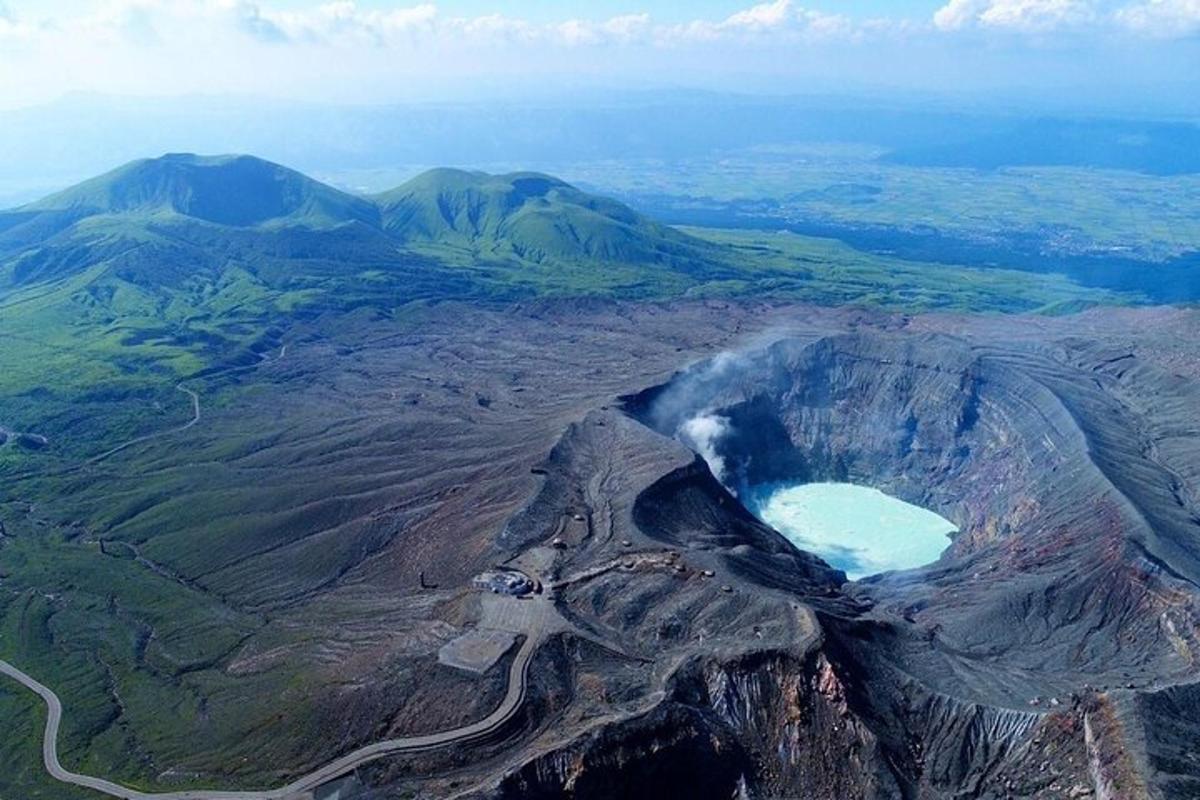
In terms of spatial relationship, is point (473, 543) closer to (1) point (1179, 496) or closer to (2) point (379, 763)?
(2) point (379, 763)

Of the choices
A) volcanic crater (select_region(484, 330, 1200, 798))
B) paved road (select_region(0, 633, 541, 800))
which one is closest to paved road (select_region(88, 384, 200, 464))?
volcanic crater (select_region(484, 330, 1200, 798))

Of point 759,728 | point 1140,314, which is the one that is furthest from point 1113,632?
point 1140,314

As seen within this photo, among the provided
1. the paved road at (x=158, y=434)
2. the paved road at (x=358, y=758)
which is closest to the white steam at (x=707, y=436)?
the paved road at (x=358, y=758)

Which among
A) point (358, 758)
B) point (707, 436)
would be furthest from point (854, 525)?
point (358, 758)

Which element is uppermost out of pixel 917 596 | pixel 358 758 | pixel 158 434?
pixel 358 758

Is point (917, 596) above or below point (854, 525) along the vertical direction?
above

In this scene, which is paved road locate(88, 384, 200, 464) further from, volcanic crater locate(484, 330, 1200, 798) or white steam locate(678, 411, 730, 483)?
white steam locate(678, 411, 730, 483)

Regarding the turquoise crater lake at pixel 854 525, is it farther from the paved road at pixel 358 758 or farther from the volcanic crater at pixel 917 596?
the paved road at pixel 358 758

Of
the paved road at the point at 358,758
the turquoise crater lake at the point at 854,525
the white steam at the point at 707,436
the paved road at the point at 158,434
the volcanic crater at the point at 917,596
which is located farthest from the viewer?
the paved road at the point at 158,434

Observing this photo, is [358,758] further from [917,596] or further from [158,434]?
[158,434]
